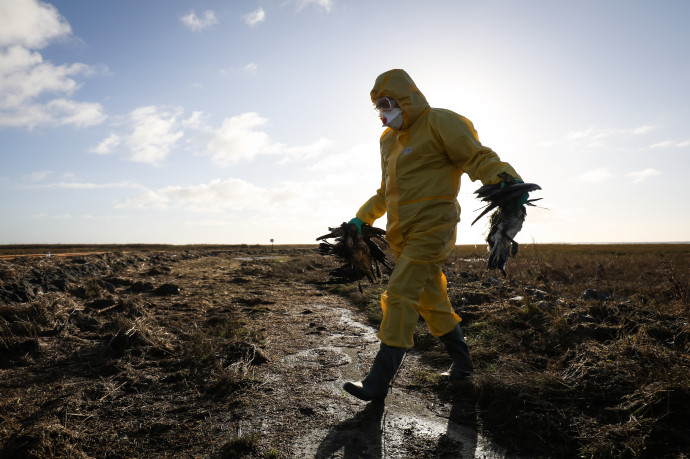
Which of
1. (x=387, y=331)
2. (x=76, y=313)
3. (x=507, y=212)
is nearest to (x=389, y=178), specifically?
(x=507, y=212)

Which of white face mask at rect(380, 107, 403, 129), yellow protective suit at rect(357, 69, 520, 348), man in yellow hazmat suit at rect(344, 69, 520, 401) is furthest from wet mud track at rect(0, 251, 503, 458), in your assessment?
white face mask at rect(380, 107, 403, 129)

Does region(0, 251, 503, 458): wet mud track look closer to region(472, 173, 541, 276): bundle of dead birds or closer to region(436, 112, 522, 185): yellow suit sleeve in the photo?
region(472, 173, 541, 276): bundle of dead birds

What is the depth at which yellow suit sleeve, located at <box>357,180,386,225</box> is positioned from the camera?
352 centimetres

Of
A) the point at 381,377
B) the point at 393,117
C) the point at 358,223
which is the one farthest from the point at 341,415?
the point at 393,117

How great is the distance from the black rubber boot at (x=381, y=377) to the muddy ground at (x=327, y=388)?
102 millimetres

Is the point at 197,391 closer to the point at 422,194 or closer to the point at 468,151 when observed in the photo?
the point at 422,194

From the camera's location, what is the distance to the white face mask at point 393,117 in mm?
3000

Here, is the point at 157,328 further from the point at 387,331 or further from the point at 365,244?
the point at 387,331

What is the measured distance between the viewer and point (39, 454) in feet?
5.96

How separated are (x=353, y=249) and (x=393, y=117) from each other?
1228mm

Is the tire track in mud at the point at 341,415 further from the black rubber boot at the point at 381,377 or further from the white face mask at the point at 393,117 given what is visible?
the white face mask at the point at 393,117

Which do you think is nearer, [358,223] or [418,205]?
[418,205]

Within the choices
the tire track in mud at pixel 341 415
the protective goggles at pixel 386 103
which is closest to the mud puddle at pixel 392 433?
the tire track in mud at pixel 341 415

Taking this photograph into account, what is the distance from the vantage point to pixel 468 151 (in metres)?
2.65
